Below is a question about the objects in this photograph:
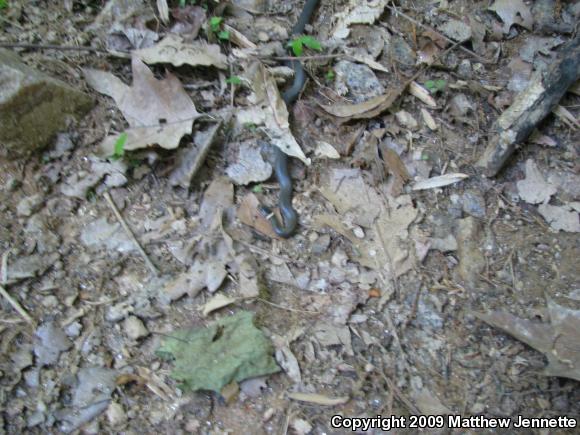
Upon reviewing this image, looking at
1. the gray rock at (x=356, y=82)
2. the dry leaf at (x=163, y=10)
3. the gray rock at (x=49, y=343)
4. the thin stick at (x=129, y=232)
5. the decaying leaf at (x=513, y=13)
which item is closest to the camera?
the gray rock at (x=49, y=343)

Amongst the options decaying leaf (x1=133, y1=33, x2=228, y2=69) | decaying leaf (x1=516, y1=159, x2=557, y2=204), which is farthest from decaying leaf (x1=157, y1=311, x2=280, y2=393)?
decaying leaf (x1=516, y1=159, x2=557, y2=204)

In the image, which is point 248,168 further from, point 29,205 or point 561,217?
point 561,217

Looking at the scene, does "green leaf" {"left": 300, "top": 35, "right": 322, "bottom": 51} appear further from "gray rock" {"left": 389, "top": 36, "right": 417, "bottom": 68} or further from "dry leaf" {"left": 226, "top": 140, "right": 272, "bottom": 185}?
"dry leaf" {"left": 226, "top": 140, "right": 272, "bottom": 185}

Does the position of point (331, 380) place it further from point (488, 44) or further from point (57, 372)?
point (488, 44)

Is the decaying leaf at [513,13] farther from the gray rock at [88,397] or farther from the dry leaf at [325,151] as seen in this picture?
the gray rock at [88,397]

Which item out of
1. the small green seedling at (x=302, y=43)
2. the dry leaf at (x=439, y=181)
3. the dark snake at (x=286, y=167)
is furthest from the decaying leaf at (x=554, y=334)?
the small green seedling at (x=302, y=43)

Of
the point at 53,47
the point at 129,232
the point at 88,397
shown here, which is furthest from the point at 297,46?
the point at 88,397
